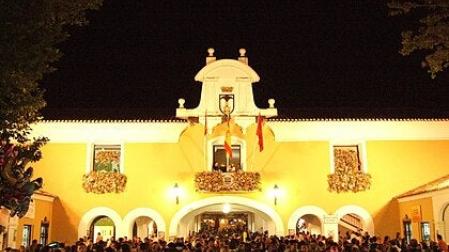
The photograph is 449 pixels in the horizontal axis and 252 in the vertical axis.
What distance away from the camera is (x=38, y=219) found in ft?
73.4

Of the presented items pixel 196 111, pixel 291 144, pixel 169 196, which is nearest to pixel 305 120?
pixel 291 144

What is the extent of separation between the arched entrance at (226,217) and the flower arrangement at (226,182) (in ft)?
1.66

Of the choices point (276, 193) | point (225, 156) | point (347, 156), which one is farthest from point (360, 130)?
point (225, 156)

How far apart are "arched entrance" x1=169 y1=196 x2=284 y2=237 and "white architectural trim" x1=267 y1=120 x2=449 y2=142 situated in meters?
3.27

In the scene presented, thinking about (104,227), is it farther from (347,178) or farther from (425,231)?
(425,231)

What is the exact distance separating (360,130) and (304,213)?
442 cm

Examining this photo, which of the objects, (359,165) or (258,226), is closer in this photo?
(359,165)

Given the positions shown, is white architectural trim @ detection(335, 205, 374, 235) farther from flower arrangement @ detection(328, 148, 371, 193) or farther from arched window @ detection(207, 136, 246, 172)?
arched window @ detection(207, 136, 246, 172)

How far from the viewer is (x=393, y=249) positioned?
1353cm

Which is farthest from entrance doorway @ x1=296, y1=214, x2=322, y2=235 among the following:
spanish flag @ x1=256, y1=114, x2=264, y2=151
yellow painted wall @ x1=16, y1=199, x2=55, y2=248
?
yellow painted wall @ x1=16, y1=199, x2=55, y2=248

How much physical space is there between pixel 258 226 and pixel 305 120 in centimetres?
932

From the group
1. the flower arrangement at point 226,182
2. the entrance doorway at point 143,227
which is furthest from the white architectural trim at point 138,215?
the entrance doorway at point 143,227

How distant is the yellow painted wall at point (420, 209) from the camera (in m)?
20.7

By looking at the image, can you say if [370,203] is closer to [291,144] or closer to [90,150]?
[291,144]
